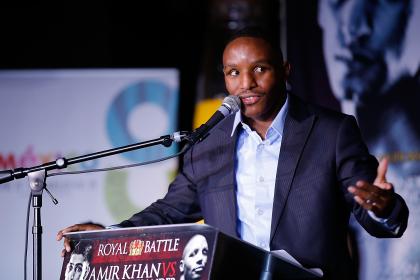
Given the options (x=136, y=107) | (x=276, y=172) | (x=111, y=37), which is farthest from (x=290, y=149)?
(x=111, y=37)

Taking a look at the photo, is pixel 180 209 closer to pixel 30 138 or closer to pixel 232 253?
pixel 232 253

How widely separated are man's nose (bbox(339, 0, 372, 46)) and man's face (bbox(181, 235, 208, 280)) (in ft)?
8.59

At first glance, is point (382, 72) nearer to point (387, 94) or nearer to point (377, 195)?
point (387, 94)

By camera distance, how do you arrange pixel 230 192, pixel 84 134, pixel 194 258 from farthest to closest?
pixel 84 134 < pixel 230 192 < pixel 194 258

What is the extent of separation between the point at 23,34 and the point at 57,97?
0.91m

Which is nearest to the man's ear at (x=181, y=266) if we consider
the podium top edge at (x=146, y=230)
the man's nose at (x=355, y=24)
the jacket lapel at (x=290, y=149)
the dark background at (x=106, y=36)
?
the podium top edge at (x=146, y=230)

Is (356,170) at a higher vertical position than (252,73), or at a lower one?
lower

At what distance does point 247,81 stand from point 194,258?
3.26 ft

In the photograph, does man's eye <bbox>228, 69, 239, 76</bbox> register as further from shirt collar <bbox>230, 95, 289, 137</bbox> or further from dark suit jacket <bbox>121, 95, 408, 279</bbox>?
dark suit jacket <bbox>121, 95, 408, 279</bbox>

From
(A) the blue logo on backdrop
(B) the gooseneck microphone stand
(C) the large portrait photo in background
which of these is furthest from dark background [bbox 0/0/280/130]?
(B) the gooseneck microphone stand

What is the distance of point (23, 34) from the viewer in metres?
5.70

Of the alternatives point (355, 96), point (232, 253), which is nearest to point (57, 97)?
point (355, 96)

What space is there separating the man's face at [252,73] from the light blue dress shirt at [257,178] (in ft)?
→ 0.35

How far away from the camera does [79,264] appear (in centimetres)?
253
